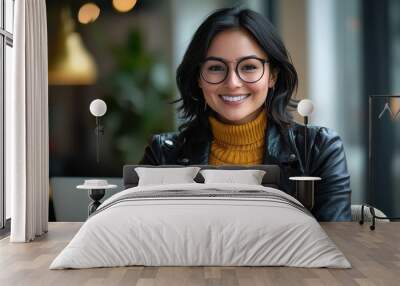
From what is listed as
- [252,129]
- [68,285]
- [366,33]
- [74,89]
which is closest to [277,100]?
[252,129]

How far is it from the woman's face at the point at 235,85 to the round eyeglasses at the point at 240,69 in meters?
0.01

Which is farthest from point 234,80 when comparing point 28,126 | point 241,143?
point 28,126

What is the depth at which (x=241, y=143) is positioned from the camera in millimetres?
7004

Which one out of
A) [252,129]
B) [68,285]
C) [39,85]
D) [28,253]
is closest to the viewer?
[68,285]

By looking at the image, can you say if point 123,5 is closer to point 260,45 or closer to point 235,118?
point 260,45

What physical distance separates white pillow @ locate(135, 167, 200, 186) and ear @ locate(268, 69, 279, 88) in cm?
125

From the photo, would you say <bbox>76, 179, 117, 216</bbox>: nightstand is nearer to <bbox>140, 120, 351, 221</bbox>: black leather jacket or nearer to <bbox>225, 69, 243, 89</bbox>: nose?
<bbox>140, 120, 351, 221</bbox>: black leather jacket

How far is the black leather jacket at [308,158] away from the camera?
698 cm

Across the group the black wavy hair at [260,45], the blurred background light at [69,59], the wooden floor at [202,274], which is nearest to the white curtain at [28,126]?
the wooden floor at [202,274]

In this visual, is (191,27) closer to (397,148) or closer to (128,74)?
(128,74)

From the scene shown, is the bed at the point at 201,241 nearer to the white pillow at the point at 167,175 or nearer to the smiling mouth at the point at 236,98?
the white pillow at the point at 167,175

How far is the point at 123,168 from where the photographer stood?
7090 mm

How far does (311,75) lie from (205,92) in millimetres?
1229

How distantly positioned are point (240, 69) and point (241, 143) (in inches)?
32.4
